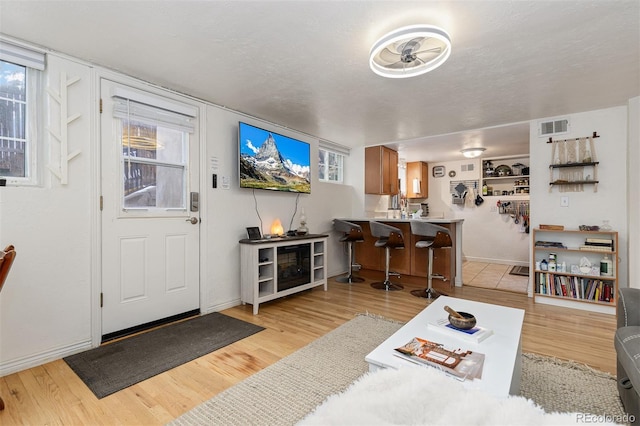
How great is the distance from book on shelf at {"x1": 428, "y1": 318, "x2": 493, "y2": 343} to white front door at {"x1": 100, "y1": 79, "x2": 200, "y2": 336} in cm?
242

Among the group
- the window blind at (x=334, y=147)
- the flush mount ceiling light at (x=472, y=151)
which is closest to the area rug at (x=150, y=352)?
the window blind at (x=334, y=147)

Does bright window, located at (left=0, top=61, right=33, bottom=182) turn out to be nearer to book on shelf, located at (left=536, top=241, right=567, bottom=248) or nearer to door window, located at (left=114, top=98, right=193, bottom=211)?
door window, located at (left=114, top=98, right=193, bottom=211)

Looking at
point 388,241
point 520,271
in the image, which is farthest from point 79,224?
point 520,271

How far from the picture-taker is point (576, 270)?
11.6 feet

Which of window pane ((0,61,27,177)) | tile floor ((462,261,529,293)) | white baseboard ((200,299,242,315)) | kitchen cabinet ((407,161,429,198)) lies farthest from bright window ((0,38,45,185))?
kitchen cabinet ((407,161,429,198))

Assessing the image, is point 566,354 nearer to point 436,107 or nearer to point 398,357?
point 398,357

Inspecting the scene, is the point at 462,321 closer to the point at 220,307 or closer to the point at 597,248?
the point at 220,307

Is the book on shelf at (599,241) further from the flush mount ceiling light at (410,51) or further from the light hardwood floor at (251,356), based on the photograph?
the flush mount ceiling light at (410,51)

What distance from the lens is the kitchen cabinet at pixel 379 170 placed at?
530cm

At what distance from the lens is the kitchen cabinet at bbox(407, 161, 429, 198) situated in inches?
273

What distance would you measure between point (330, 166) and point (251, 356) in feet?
12.2

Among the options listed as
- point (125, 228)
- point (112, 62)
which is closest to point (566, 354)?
point (125, 228)

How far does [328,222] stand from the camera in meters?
5.02

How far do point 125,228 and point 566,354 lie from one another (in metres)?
3.68
